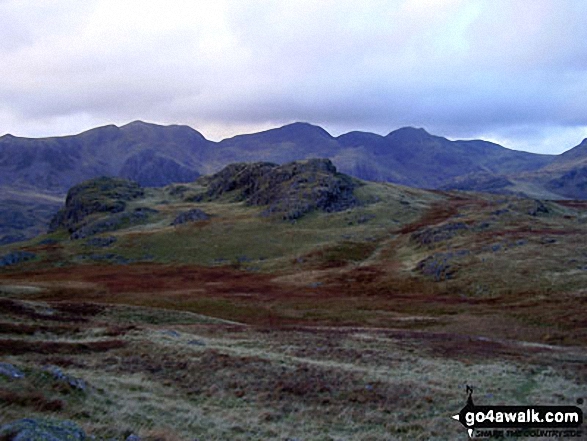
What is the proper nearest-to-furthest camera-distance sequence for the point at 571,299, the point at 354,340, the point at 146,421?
1. the point at 146,421
2. the point at 354,340
3. the point at 571,299

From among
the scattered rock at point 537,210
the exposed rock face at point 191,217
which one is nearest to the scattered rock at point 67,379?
the scattered rock at point 537,210

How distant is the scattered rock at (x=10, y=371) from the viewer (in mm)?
17031

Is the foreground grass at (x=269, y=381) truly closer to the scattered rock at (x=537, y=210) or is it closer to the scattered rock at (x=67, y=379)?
the scattered rock at (x=67, y=379)

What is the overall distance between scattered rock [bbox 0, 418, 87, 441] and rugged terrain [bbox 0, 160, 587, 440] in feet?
4.86

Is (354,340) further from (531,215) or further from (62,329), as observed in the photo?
(531,215)

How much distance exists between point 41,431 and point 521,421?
59.3ft

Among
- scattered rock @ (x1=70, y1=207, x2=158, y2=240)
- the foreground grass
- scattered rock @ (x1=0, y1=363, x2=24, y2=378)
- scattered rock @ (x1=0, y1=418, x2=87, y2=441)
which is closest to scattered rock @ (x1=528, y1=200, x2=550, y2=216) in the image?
the foreground grass

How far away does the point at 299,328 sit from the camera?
44.3m

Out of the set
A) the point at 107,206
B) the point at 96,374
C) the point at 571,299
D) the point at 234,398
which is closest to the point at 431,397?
the point at 234,398

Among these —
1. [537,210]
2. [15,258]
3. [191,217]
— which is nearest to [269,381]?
[15,258]

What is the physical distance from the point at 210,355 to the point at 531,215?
126m

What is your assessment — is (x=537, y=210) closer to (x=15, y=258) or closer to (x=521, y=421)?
(x=521, y=421)

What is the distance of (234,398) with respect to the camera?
2117cm

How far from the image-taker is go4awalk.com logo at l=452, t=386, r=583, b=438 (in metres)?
17.6
